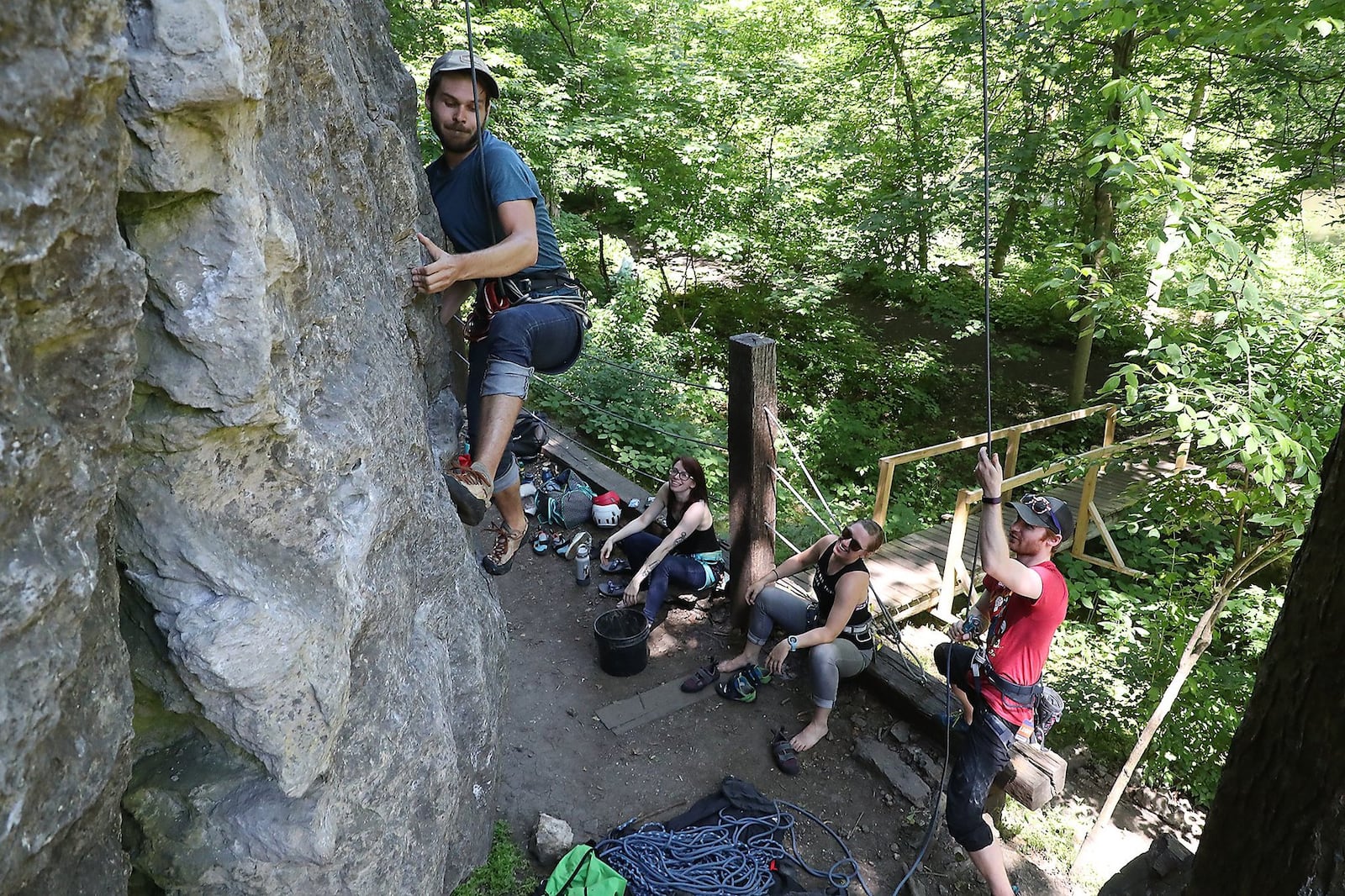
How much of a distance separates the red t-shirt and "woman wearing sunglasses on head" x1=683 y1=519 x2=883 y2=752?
0.93 meters

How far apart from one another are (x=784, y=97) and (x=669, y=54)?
1.73 metres

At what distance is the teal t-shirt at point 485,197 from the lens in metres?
2.98

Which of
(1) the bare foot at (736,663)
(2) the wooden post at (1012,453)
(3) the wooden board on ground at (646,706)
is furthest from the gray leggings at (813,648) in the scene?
(2) the wooden post at (1012,453)

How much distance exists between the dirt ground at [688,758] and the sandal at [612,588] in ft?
0.91

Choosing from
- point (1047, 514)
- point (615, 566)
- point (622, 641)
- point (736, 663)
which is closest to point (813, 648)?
point (736, 663)

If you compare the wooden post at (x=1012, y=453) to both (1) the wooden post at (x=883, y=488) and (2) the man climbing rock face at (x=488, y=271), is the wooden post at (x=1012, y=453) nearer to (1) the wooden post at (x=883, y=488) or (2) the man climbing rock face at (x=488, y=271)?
(1) the wooden post at (x=883, y=488)

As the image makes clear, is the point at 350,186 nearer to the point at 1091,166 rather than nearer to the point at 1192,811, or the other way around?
the point at 1091,166

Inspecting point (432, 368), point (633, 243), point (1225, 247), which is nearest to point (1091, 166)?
point (1225, 247)

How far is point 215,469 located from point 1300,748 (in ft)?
8.42

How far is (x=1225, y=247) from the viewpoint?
11.3ft

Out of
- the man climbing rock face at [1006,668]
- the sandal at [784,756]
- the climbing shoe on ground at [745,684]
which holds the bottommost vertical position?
the sandal at [784,756]

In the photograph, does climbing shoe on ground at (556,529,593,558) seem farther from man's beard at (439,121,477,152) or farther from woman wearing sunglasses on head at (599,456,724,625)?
man's beard at (439,121,477,152)

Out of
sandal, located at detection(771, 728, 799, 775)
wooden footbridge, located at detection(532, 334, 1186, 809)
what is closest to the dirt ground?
sandal, located at detection(771, 728, 799, 775)

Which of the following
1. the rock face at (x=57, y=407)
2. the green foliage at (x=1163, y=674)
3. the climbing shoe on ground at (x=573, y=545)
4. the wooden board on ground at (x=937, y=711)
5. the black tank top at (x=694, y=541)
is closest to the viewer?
the rock face at (x=57, y=407)
